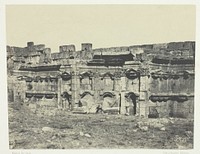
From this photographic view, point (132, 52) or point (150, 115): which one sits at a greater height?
point (132, 52)

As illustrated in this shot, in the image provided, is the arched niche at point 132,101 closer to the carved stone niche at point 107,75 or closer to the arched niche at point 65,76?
the carved stone niche at point 107,75

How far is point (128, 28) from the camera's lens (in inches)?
45.1

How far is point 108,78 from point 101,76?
0.02 meters

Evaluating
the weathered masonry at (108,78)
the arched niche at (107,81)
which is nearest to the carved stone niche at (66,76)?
the weathered masonry at (108,78)

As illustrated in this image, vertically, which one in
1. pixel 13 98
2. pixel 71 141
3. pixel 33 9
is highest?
pixel 33 9

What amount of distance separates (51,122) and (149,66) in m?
0.34

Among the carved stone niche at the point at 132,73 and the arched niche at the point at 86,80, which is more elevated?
the carved stone niche at the point at 132,73

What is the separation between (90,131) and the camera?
1179 mm

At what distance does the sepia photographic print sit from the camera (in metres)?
1.14

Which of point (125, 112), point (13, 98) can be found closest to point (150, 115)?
point (125, 112)

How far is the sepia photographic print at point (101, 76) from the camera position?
1144mm

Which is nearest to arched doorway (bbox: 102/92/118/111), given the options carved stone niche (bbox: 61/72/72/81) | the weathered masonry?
the weathered masonry

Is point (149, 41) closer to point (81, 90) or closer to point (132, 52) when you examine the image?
point (132, 52)

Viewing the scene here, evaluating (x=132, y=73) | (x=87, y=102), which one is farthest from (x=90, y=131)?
(x=132, y=73)
